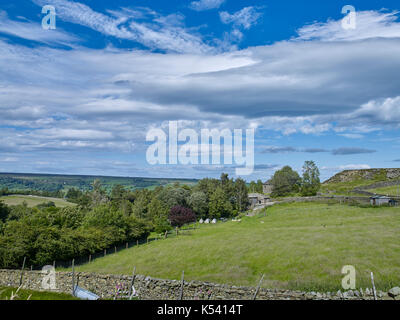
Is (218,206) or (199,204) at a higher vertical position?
(199,204)

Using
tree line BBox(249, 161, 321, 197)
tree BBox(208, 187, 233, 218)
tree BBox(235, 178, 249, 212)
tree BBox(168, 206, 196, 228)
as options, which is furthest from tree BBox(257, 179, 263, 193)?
tree BBox(168, 206, 196, 228)

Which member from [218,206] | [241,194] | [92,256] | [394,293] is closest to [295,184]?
[241,194]

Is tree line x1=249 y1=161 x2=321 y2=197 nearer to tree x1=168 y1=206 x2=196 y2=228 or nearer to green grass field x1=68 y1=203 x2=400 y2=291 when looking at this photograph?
tree x1=168 y1=206 x2=196 y2=228

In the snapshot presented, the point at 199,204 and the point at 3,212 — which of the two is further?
the point at 199,204

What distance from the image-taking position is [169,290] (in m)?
17.3

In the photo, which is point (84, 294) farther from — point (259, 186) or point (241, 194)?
point (259, 186)

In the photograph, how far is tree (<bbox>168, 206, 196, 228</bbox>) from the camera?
242 feet

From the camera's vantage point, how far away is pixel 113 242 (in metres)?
50.2

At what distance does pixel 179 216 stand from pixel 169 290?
57.5m

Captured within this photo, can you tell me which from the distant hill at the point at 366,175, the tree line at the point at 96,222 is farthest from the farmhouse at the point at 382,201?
the distant hill at the point at 366,175

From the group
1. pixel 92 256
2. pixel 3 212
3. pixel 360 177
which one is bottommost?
pixel 92 256

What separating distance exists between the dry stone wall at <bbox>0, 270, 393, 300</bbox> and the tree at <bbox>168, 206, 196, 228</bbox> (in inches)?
2003

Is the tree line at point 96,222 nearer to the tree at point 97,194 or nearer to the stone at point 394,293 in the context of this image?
the tree at point 97,194
